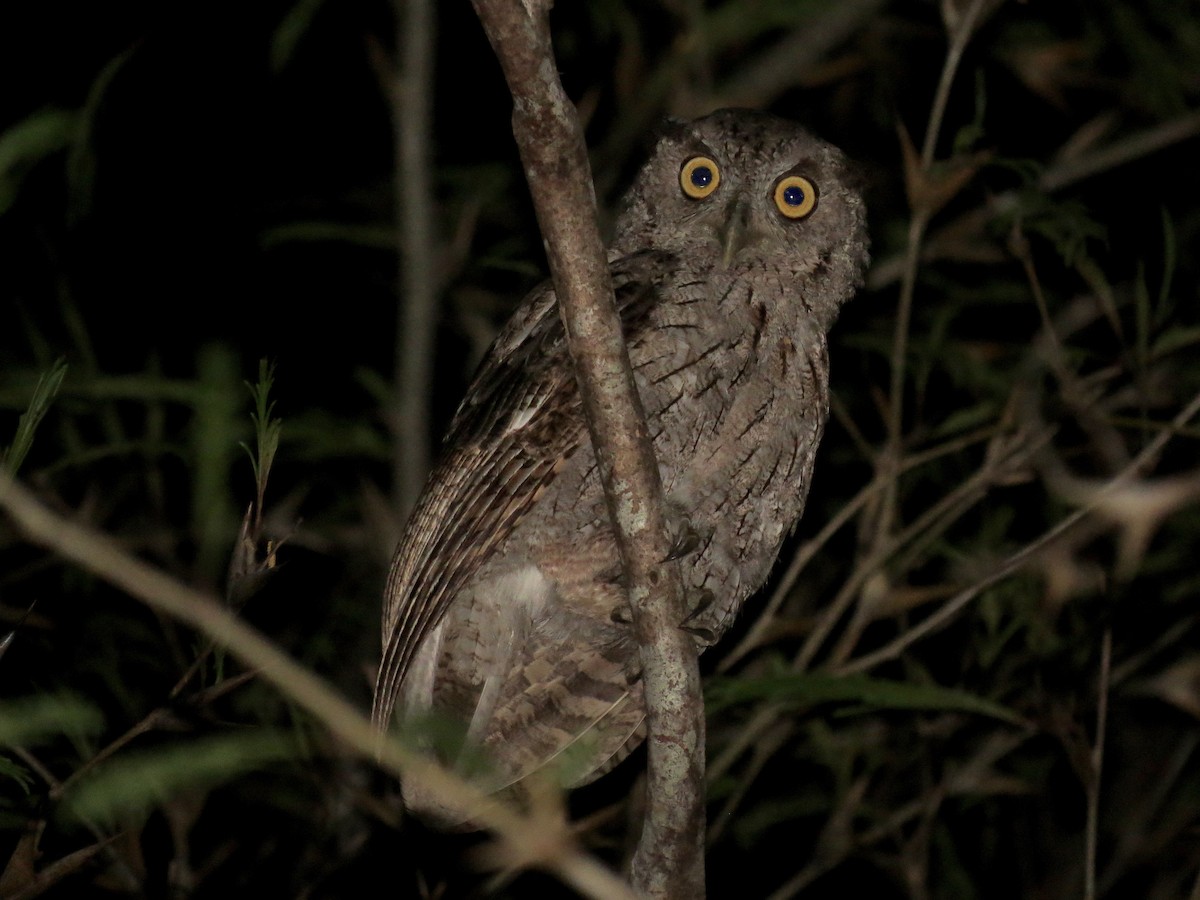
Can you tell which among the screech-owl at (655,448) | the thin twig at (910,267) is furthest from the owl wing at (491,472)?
the thin twig at (910,267)

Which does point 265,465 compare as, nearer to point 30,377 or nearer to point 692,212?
point 692,212

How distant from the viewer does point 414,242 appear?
124 inches

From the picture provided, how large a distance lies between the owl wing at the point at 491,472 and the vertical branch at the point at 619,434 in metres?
0.50

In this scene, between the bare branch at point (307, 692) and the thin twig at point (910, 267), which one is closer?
the bare branch at point (307, 692)

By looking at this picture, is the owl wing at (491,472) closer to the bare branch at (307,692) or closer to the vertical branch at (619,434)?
the vertical branch at (619,434)

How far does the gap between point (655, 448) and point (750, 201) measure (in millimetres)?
548

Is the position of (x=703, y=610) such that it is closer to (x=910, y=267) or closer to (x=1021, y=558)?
(x=1021, y=558)

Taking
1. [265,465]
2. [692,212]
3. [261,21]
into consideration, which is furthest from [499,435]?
[261,21]

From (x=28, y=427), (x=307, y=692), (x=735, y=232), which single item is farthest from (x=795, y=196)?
(x=307, y=692)

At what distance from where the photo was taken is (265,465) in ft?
4.51

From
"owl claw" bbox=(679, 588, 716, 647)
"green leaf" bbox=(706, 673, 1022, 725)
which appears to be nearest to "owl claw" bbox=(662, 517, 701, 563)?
"owl claw" bbox=(679, 588, 716, 647)

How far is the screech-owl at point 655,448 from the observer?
85.7 inches

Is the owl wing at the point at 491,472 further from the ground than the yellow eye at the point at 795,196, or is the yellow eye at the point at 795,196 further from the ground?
the yellow eye at the point at 795,196

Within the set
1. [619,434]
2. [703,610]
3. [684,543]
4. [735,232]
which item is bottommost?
[703,610]
